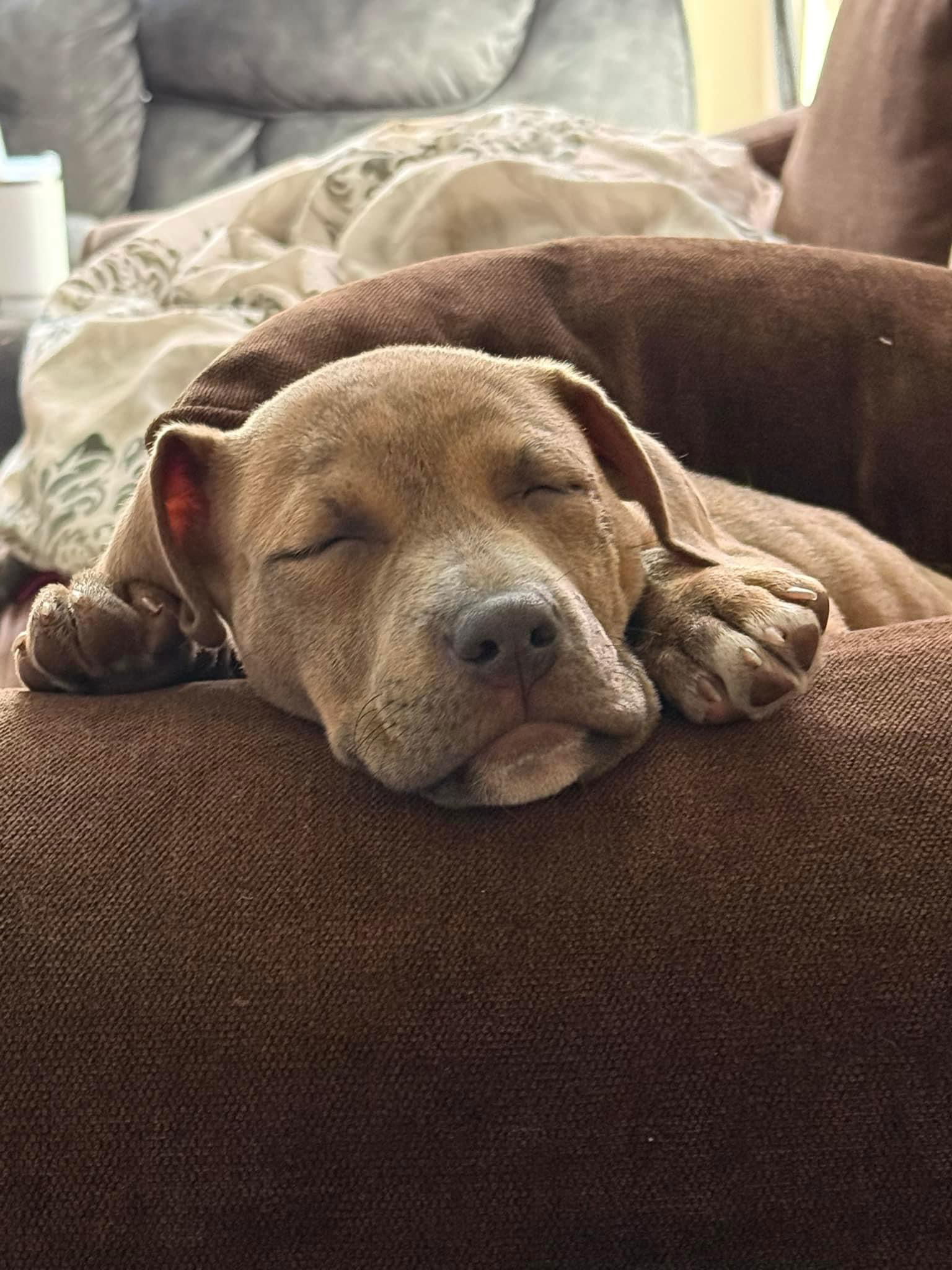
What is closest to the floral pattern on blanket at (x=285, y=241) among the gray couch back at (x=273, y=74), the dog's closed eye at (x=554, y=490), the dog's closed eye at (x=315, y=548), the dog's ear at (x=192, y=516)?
the dog's ear at (x=192, y=516)

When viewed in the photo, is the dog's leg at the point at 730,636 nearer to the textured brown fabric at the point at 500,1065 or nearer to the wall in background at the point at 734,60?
the textured brown fabric at the point at 500,1065

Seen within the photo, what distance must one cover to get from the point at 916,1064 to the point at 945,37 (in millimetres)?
2224

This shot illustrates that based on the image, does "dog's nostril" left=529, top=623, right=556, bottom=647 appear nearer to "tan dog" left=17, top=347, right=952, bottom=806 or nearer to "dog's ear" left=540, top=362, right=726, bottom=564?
"tan dog" left=17, top=347, right=952, bottom=806

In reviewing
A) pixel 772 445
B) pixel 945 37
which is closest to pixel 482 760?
pixel 772 445

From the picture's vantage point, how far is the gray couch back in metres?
5.30

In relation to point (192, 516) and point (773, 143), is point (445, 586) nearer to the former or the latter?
point (192, 516)

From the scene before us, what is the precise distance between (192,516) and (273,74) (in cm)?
441

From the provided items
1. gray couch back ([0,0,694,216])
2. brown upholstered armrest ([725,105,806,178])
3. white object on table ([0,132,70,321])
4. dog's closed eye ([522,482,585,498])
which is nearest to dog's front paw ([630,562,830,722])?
dog's closed eye ([522,482,585,498])

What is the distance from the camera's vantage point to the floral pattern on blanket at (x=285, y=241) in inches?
95.9

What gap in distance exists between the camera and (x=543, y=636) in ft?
4.03

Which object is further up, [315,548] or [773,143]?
[315,548]

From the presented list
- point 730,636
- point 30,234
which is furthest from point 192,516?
point 30,234

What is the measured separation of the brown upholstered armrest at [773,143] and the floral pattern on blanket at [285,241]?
0.33ft

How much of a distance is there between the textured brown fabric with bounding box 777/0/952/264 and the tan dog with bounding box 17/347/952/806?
1.25 meters
